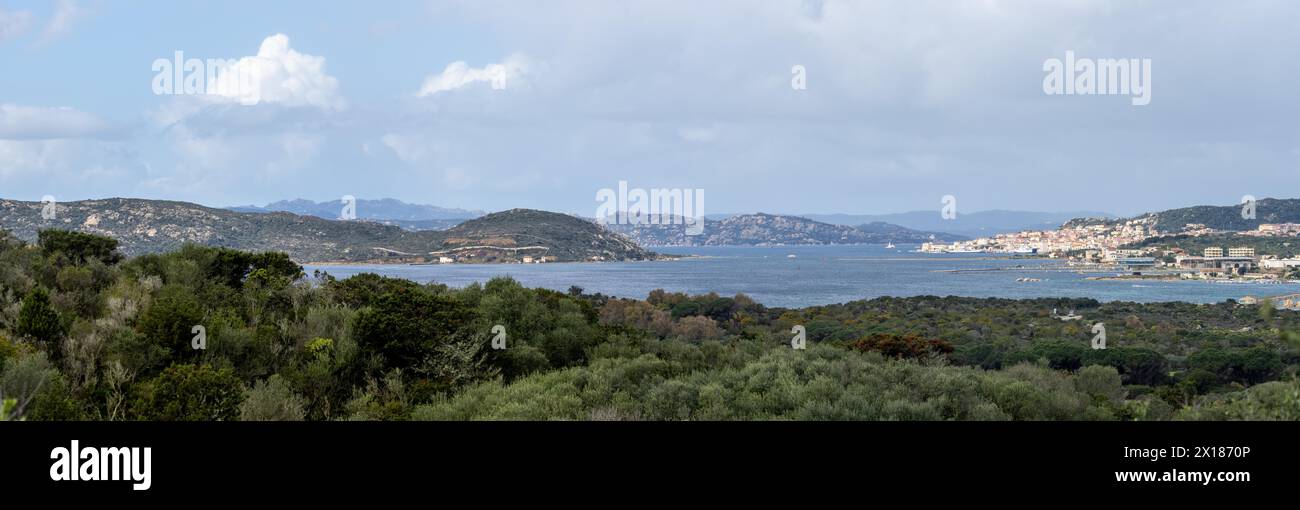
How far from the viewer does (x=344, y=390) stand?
1331 centimetres

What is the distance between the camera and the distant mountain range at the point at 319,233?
247 feet

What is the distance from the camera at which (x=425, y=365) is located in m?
14.4

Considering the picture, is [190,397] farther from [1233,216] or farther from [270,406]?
[1233,216]

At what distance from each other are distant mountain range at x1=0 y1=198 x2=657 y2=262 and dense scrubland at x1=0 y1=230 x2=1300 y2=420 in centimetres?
2599

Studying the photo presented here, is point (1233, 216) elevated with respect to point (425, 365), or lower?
elevated

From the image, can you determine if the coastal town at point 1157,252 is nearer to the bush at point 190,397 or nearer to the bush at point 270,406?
the bush at point 270,406

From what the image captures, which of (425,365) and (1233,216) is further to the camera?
(1233,216)

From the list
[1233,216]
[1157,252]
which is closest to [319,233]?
[1157,252]

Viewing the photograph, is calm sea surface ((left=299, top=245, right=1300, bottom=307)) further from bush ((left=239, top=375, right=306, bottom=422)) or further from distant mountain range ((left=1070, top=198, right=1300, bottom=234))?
bush ((left=239, top=375, right=306, bottom=422))

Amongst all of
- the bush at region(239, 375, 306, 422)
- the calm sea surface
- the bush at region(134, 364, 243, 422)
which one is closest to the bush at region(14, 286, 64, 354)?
the bush at region(134, 364, 243, 422)

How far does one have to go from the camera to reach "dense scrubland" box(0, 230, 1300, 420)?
9.81 metres

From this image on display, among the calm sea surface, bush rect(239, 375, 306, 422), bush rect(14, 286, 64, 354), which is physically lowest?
the calm sea surface

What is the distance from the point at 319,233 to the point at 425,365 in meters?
98.0
